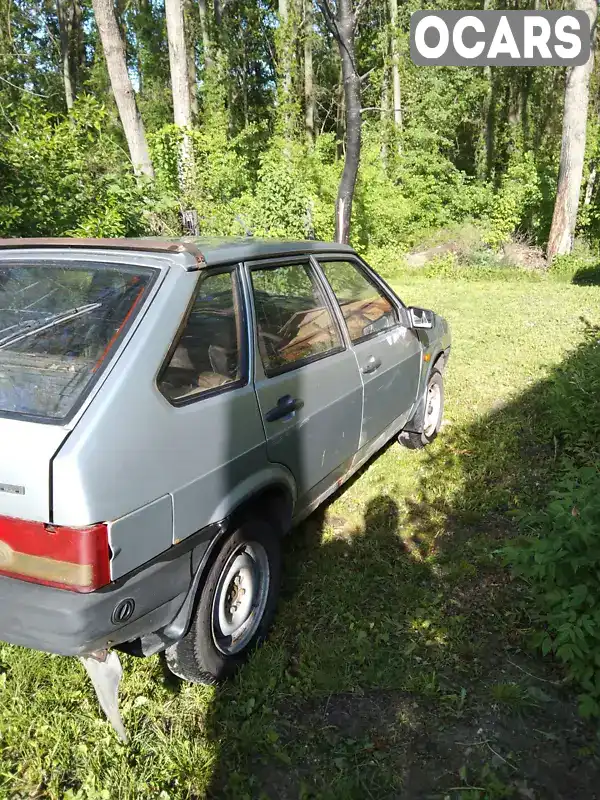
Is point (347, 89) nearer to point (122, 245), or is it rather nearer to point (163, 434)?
point (122, 245)

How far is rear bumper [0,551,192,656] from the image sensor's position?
1790mm

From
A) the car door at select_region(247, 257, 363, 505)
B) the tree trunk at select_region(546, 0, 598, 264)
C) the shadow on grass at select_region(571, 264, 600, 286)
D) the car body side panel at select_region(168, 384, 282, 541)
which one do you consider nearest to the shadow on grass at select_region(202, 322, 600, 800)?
the car door at select_region(247, 257, 363, 505)

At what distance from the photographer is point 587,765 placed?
7.09 ft

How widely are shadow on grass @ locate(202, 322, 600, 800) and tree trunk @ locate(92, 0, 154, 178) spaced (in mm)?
8991

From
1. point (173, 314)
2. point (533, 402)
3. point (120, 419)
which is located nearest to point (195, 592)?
point (120, 419)

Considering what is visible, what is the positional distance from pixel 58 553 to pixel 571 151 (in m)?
16.0

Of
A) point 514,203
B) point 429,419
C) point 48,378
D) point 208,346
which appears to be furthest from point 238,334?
point 514,203

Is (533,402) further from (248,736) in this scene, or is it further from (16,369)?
(16,369)

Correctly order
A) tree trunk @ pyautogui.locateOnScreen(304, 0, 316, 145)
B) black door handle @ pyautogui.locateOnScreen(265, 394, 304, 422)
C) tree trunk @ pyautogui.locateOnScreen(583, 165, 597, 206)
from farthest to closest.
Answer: tree trunk @ pyautogui.locateOnScreen(304, 0, 316, 145) → tree trunk @ pyautogui.locateOnScreen(583, 165, 597, 206) → black door handle @ pyautogui.locateOnScreen(265, 394, 304, 422)

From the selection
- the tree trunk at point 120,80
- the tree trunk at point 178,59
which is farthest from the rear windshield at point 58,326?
the tree trunk at point 178,59

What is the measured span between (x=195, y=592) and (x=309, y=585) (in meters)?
1.13

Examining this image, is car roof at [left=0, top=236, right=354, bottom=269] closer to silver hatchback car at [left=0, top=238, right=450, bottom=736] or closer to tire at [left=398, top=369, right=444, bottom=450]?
silver hatchback car at [left=0, top=238, right=450, bottom=736]

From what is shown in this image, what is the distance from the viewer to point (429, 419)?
5.02 m

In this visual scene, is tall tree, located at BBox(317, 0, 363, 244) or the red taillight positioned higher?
tall tree, located at BBox(317, 0, 363, 244)
